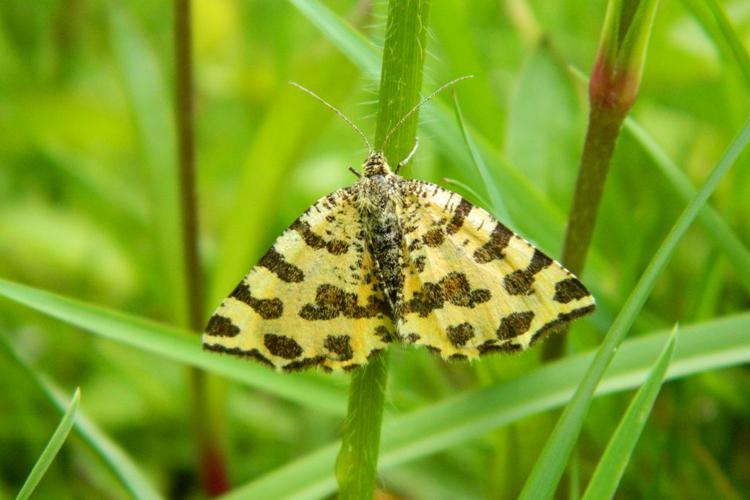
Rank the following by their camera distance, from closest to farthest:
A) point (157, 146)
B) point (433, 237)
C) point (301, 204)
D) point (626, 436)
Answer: point (626, 436)
point (433, 237)
point (157, 146)
point (301, 204)

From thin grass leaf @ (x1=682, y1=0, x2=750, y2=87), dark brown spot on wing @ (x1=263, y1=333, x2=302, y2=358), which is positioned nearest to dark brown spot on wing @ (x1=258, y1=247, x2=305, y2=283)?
dark brown spot on wing @ (x1=263, y1=333, x2=302, y2=358)

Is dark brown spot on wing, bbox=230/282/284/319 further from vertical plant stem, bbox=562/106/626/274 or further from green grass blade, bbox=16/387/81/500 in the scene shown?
vertical plant stem, bbox=562/106/626/274

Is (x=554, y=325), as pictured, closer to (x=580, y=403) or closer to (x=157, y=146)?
(x=580, y=403)

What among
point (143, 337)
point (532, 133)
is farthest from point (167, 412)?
point (532, 133)

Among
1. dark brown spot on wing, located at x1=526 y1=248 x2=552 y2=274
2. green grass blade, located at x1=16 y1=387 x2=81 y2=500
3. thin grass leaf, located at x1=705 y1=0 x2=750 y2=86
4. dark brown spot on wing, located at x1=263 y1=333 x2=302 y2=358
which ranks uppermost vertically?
thin grass leaf, located at x1=705 y1=0 x2=750 y2=86

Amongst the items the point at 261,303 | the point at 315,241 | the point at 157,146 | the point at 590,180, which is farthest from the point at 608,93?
the point at 157,146

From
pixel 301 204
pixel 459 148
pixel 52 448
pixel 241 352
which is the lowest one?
pixel 52 448
